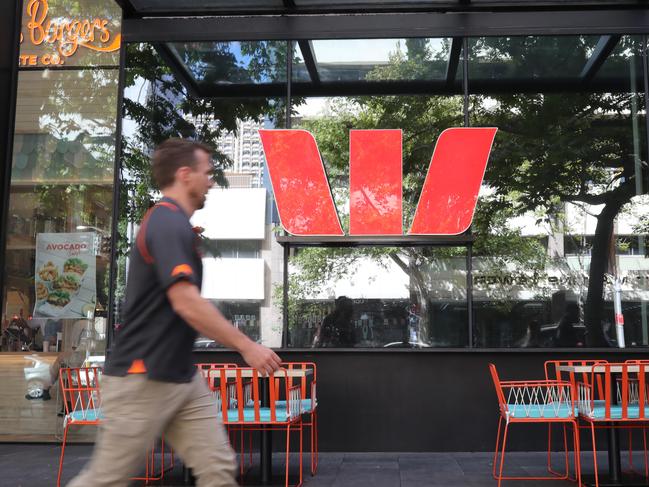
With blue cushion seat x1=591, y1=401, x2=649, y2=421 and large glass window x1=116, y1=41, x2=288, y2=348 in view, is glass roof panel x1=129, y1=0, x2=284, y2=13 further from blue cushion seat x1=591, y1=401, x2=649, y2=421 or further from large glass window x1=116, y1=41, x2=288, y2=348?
blue cushion seat x1=591, y1=401, x2=649, y2=421

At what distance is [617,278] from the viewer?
24.3 ft

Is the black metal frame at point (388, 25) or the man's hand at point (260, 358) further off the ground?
the black metal frame at point (388, 25)

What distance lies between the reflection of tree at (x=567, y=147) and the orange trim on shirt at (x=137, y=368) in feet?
19.1

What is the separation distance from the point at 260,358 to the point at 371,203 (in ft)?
17.7

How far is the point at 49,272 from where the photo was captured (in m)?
8.38

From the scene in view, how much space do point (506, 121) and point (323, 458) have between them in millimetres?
4057

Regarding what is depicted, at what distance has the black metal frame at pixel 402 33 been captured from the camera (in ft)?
25.4

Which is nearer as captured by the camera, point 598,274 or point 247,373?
point 247,373

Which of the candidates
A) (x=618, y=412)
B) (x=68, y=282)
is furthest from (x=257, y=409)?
(x=68, y=282)

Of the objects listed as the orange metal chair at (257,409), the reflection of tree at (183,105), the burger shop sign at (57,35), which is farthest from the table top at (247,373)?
the burger shop sign at (57,35)

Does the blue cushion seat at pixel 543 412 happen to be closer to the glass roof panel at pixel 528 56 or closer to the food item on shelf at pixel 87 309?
the glass roof panel at pixel 528 56

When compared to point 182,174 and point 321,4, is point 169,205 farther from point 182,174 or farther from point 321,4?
point 321,4

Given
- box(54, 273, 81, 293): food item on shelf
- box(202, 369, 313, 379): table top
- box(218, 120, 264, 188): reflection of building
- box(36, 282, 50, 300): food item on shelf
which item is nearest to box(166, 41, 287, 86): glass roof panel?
box(218, 120, 264, 188): reflection of building

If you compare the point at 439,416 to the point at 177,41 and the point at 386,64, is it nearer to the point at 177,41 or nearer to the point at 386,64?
the point at 386,64
